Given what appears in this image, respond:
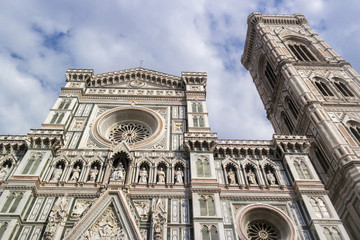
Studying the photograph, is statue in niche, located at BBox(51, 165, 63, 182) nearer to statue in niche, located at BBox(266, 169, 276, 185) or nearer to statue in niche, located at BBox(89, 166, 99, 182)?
statue in niche, located at BBox(89, 166, 99, 182)

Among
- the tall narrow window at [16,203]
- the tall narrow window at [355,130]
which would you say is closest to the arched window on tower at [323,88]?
the tall narrow window at [355,130]

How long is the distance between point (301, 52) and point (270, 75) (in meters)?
3.14

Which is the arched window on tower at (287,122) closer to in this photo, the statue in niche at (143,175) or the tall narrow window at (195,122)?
the tall narrow window at (195,122)

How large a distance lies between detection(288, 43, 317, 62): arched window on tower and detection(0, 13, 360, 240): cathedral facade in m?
4.22

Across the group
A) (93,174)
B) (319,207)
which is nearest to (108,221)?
(93,174)

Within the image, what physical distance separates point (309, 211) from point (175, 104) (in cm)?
986

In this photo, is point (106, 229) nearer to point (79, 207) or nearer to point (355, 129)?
point (79, 207)

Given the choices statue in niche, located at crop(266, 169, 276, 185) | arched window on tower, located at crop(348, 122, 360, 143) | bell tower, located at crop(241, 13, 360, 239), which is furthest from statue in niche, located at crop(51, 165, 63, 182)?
arched window on tower, located at crop(348, 122, 360, 143)

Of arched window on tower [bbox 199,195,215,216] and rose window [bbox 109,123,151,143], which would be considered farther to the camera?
rose window [bbox 109,123,151,143]

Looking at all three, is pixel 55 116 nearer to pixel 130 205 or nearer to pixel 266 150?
pixel 130 205

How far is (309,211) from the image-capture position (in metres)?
12.9

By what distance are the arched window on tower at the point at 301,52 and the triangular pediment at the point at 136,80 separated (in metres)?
11.5

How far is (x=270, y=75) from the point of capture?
28.7m

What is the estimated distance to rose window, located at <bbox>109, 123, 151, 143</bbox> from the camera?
1780 cm
